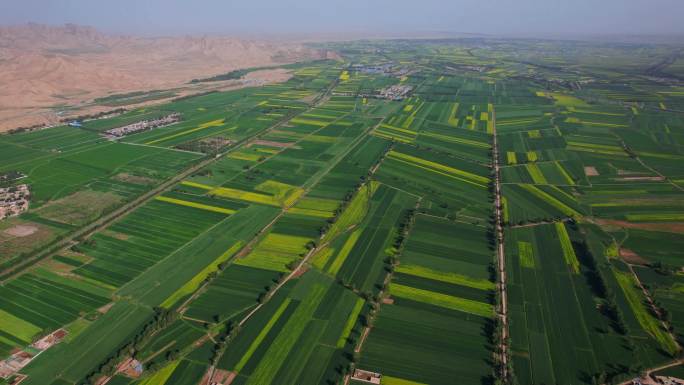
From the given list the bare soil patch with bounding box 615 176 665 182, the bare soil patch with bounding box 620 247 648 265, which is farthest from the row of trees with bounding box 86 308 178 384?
the bare soil patch with bounding box 615 176 665 182

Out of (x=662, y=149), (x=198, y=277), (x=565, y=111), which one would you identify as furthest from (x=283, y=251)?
(x=565, y=111)

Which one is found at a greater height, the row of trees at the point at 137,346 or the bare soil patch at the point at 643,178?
the bare soil patch at the point at 643,178

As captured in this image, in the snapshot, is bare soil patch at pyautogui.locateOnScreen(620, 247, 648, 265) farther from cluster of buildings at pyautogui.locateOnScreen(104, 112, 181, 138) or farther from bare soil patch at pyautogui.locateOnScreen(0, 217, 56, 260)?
cluster of buildings at pyautogui.locateOnScreen(104, 112, 181, 138)

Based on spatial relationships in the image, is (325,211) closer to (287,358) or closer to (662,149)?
(287,358)

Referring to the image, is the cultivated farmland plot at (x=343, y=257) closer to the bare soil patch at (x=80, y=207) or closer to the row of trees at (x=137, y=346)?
the row of trees at (x=137, y=346)

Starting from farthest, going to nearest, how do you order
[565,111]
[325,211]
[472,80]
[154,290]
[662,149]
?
[472,80]
[565,111]
[662,149]
[325,211]
[154,290]

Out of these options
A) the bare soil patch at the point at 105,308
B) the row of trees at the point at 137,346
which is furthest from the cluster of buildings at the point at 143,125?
the row of trees at the point at 137,346
